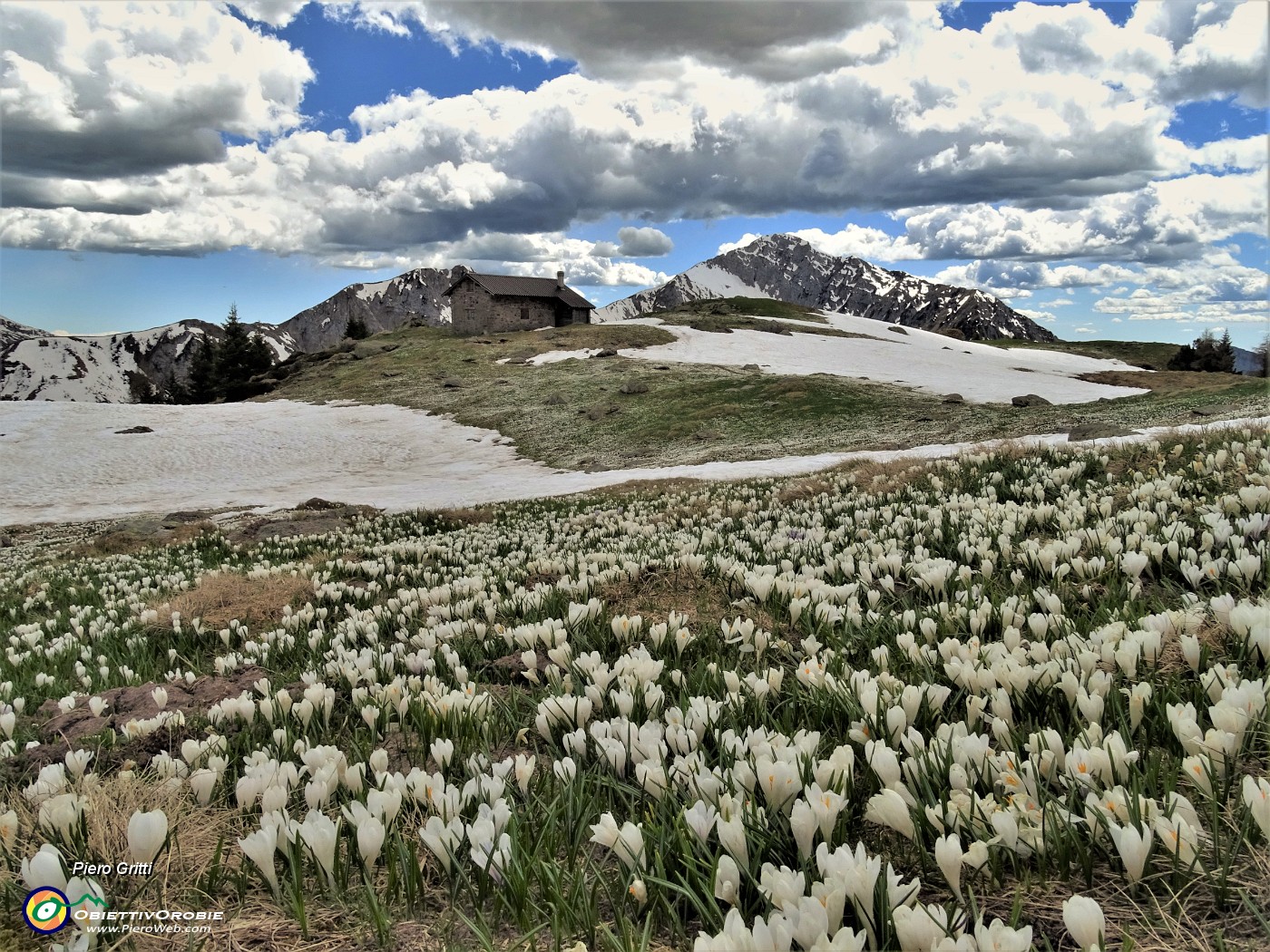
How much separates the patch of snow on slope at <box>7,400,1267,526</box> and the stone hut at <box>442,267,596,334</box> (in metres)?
48.3

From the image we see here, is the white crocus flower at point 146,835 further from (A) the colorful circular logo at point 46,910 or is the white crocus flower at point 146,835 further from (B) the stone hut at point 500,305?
(B) the stone hut at point 500,305

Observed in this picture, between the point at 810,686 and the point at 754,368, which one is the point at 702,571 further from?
the point at 754,368

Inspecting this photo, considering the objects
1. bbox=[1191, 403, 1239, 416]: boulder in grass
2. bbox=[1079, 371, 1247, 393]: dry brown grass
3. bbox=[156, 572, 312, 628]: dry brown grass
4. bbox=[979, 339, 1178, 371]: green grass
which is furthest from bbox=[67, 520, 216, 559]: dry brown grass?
bbox=[979, 339, 1178, 371]: green grass

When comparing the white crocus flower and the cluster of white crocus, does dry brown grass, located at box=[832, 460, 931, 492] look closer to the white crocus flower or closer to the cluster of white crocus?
the cluster of white crocus

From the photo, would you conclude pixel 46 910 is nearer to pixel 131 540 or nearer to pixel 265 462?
pixel 131 540

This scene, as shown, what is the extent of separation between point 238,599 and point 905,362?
229ft

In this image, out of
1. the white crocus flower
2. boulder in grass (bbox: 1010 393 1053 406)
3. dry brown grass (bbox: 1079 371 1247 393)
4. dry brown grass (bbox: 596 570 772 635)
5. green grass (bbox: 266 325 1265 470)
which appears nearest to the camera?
the white crocus flower

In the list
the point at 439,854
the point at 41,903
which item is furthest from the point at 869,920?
the point at 41,903

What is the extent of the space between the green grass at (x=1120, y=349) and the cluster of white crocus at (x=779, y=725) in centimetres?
11199

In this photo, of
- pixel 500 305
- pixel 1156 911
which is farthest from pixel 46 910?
pixel 500 305

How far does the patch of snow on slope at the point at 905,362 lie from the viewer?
51.9 meters

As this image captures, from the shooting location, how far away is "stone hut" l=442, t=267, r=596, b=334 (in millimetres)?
106188

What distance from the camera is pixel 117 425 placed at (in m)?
51.8

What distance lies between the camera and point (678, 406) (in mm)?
47656
